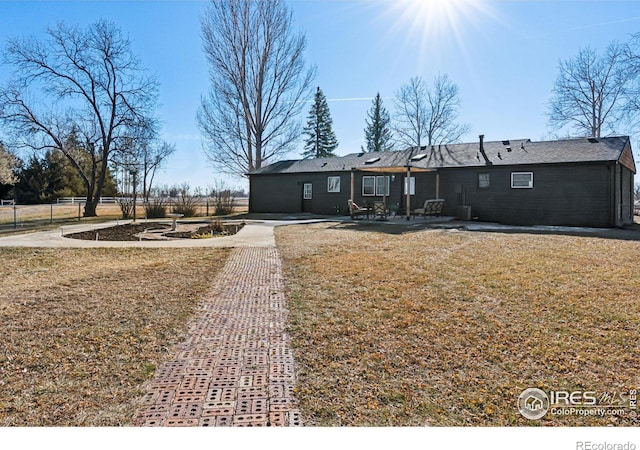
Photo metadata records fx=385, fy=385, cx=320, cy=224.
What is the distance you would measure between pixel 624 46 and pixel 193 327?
24555 millimetres

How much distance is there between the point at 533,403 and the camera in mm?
2238

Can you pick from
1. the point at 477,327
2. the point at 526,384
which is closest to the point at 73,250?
the point at 477,327

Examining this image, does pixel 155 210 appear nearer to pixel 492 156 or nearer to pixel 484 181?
pixel 484 181

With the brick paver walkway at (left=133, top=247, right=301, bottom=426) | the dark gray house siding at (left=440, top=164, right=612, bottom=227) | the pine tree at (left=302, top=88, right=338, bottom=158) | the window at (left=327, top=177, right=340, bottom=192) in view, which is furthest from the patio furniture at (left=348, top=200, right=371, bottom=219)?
the pine tree at (left=302, top=88, right=338, bottom=158)

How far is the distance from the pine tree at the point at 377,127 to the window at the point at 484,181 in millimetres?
22419

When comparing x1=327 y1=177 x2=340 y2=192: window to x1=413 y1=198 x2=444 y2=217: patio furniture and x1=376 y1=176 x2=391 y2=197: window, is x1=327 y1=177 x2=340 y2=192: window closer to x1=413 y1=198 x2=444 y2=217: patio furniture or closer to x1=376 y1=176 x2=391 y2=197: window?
x1=376 y1=176 x2=391 y2=197: window

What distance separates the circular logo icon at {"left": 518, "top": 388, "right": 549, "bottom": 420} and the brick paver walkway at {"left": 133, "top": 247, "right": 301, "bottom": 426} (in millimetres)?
1275

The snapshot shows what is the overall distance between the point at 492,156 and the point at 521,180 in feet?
5.85

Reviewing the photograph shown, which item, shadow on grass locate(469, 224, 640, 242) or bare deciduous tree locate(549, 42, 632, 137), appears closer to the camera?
shadow on grass locate(469, 224, 640, 242)

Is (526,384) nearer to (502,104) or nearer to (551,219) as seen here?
(551,219)

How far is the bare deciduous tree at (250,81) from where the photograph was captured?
24.6 m

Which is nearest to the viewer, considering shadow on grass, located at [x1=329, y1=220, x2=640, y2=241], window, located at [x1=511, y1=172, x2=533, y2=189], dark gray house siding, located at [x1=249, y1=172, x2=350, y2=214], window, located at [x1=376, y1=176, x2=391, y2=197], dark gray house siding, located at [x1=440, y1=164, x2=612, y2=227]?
shadow on grass, located at [x1=329, y1=220, x2=640, y2=241]

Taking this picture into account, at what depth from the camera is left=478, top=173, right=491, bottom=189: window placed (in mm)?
15710

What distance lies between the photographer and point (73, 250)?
7879mm
